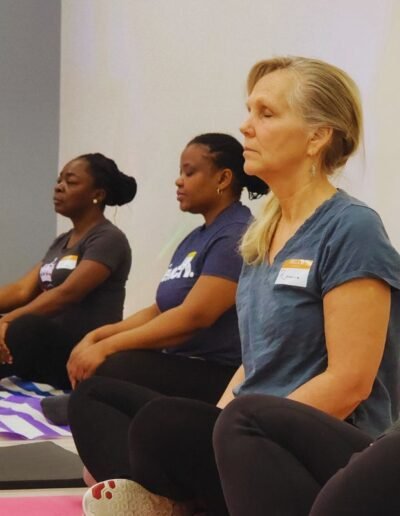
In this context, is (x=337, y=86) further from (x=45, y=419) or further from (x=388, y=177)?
(x=45, y=419)

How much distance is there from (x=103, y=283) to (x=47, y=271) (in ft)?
1.09

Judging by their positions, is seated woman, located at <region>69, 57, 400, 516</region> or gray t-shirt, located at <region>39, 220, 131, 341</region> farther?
gray t-shirt, located at <region>39, 220, 131, 341</region>

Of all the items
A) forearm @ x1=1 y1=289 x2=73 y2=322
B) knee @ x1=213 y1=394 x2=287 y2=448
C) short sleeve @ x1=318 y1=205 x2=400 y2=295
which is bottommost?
forearm @ x1=1 y1=289 x2=73 y2=322

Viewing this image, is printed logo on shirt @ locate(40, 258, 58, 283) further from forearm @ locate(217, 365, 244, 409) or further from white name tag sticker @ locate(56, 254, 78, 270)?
forearm @ locate(217, 365, 244, 409)

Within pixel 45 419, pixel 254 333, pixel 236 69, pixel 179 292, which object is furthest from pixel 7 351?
pixel 254 333

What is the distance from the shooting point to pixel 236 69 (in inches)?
129

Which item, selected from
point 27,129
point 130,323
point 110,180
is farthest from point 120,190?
point 27,129

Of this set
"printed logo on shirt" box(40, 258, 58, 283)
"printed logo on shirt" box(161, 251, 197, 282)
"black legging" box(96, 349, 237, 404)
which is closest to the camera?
"black legging" box(96, 349, 237, 404)

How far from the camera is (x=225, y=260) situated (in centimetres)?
242

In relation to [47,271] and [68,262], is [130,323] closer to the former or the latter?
[68,262]

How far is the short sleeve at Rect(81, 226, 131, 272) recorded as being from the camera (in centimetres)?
342

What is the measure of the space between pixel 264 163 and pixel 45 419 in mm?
1538

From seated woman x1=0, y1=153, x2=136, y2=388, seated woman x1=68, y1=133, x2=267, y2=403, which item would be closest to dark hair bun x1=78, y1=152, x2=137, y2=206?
seated woman x1=0, y1=153, x2=136, y2=388

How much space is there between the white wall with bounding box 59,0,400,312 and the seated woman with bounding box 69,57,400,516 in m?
0.65
